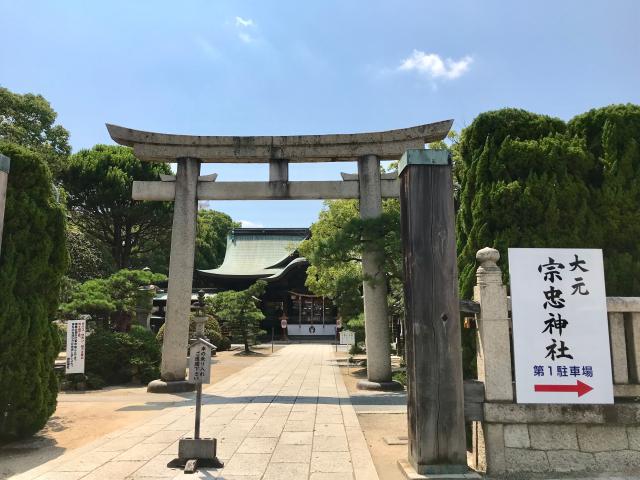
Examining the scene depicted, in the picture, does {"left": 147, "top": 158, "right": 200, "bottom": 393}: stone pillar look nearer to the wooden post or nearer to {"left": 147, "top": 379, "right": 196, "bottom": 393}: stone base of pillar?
{"left": 147, "top": 379, "right": 196, "bottom": 393}: stone base of pillar

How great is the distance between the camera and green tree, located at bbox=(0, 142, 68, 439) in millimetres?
5816

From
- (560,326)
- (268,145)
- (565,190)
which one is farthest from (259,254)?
(560,326)

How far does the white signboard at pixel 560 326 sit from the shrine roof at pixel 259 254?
28166 mm

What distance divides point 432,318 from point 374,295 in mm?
6762

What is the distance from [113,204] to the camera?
1089 inches

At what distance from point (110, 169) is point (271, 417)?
23892 mm

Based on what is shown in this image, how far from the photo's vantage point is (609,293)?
519cm

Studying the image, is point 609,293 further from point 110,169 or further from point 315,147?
point 110,169

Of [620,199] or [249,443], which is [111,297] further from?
[620,199]

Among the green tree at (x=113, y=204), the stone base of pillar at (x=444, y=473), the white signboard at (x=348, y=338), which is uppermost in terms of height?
the green tree at (x=113, y=204)

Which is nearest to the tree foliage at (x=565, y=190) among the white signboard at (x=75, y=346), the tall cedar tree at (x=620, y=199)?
the tall cedar tree at (x=620, y=199)

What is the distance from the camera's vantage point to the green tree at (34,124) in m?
22.3

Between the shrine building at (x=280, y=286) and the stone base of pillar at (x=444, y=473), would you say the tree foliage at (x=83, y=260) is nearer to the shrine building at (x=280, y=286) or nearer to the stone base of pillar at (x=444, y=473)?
the shrine building at (x=280, y=286)

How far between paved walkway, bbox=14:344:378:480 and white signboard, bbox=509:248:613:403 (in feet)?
6.52
